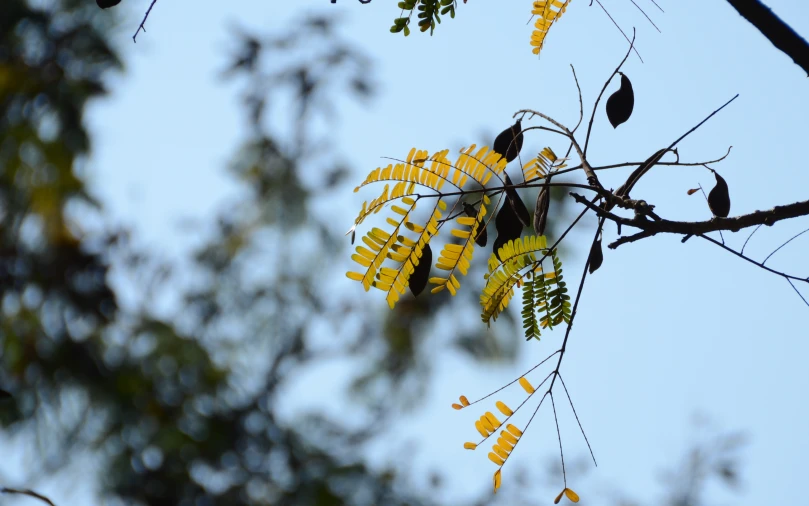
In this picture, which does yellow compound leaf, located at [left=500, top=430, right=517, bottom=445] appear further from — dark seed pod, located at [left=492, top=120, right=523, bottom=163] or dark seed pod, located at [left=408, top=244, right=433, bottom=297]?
dark seed pod, located at [left=492, top=120, right=523, bottom=163]

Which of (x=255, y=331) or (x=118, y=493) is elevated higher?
(x=255, y=331)

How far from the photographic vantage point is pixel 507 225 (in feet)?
3.29

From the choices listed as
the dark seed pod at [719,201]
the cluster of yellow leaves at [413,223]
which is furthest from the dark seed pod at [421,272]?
the dark seed pod at [719,201]

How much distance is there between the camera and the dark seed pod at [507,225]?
998 millimetres

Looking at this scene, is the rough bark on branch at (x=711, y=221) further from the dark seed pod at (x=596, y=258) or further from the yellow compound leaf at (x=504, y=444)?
the yellow compound leaf at (x=504, y=444)

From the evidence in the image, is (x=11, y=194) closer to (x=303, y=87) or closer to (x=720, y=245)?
(x=303, y=87)

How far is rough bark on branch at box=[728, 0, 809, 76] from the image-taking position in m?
0.73

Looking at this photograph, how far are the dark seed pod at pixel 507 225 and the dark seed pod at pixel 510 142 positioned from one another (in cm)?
8

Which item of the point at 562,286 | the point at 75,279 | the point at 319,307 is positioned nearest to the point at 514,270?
the point at 562,286

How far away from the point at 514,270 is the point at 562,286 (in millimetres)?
73

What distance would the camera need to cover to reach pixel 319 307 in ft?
22.0

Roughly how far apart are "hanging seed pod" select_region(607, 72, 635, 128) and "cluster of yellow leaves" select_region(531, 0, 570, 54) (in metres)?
0.17

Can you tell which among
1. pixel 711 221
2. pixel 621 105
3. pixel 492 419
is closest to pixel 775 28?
pixel 711 221

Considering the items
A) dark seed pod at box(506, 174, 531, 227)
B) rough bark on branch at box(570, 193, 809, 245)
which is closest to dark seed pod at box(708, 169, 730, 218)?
rough bark on branch at box(570, 193, 809, 245)
